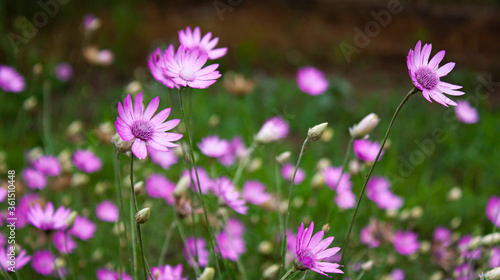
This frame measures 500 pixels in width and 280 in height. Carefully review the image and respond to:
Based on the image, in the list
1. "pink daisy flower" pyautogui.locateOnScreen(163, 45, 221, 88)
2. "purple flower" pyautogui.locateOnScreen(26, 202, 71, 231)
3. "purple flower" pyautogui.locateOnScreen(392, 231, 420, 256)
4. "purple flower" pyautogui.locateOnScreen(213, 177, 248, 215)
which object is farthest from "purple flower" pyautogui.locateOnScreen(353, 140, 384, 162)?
"purple flower" pyautogui.locateOnScreen(26, 202, 71, 231)

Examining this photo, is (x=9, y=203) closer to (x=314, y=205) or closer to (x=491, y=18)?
(x=314, y=205)

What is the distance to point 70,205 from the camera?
1.64 meters

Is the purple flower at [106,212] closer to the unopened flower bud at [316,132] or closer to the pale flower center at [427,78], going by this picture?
the unopened flower bud at [316,132]

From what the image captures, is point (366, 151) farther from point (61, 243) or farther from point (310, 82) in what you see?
point (61, 243)

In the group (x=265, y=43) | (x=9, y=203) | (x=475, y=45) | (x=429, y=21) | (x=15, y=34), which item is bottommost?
(x=475, y=45)

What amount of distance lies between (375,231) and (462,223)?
2.25 feet

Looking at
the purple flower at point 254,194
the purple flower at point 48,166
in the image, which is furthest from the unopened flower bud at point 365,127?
the purple flower at point 48,166

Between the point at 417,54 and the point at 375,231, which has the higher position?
the point at 417,54

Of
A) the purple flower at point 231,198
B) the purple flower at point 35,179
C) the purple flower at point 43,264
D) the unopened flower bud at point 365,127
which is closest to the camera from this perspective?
the unopened flower bud at point 365,127

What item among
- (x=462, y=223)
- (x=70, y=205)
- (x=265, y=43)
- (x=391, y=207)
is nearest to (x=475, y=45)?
(x=265, y=43)

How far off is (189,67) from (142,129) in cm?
14

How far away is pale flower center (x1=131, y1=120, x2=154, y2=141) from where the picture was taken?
0.72 m

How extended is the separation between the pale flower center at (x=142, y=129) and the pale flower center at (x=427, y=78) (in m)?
0.45

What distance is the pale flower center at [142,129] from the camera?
0.72 m
